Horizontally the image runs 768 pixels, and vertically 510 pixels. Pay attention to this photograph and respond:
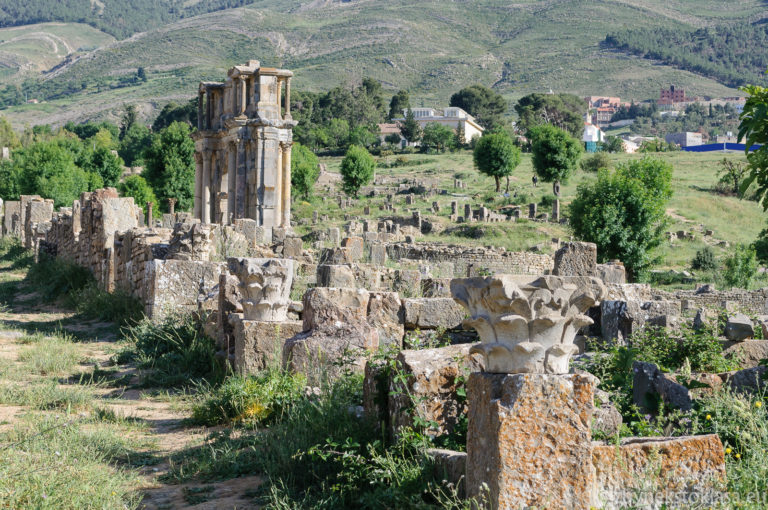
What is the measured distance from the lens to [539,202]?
57.8m

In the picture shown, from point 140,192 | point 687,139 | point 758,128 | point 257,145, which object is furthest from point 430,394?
point 687,139

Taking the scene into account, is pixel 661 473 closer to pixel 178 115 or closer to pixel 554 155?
pixel 554 155

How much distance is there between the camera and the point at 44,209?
32.4 m

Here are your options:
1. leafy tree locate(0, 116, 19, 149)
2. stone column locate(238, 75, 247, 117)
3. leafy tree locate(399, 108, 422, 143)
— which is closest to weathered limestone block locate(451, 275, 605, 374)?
stone column locate(238, 75, 247, 117)

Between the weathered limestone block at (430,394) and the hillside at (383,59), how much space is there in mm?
145402

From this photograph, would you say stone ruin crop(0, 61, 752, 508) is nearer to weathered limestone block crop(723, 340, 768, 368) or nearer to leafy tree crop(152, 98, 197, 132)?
weathered limestone block crop(723, 340, 768, 368)

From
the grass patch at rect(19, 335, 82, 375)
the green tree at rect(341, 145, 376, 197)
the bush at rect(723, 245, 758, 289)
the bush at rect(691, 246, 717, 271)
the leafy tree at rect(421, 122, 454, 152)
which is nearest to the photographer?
the grass patch at rect(19, 335, 82, 375)

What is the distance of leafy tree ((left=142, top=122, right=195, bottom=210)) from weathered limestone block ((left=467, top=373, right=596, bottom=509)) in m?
Result: 54.1

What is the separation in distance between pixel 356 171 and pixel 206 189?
33074 mm

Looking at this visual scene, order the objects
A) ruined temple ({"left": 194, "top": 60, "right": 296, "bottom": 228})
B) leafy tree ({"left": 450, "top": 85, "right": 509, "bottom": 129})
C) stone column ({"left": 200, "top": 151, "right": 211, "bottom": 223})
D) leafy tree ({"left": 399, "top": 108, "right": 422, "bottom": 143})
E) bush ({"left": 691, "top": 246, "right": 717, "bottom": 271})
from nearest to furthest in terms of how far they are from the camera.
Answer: ruined temple ({"left": 194, "top": 60, "right": 296, "bottom": 228}) → stone column ({"left": 200, "top": 151, "right": 211, "bottom": 223}) → bush ({"left": 691, "top": 246, "right": 717, "bottom": 271}) → leafy tree ({"left": 399, "top": 108, "right": 422, "bottom": 143}) → leafy tree ({"left": 450, "top": 85, "right": 509, "bottom": 129})

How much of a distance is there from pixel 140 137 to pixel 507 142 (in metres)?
59.8

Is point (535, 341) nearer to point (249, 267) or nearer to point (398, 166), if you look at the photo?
point (249, 267)

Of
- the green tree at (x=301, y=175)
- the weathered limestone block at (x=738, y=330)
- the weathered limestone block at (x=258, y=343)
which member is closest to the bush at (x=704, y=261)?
the weathered limestone block at (x=738, y=330)

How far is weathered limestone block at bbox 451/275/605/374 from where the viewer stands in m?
4.68
